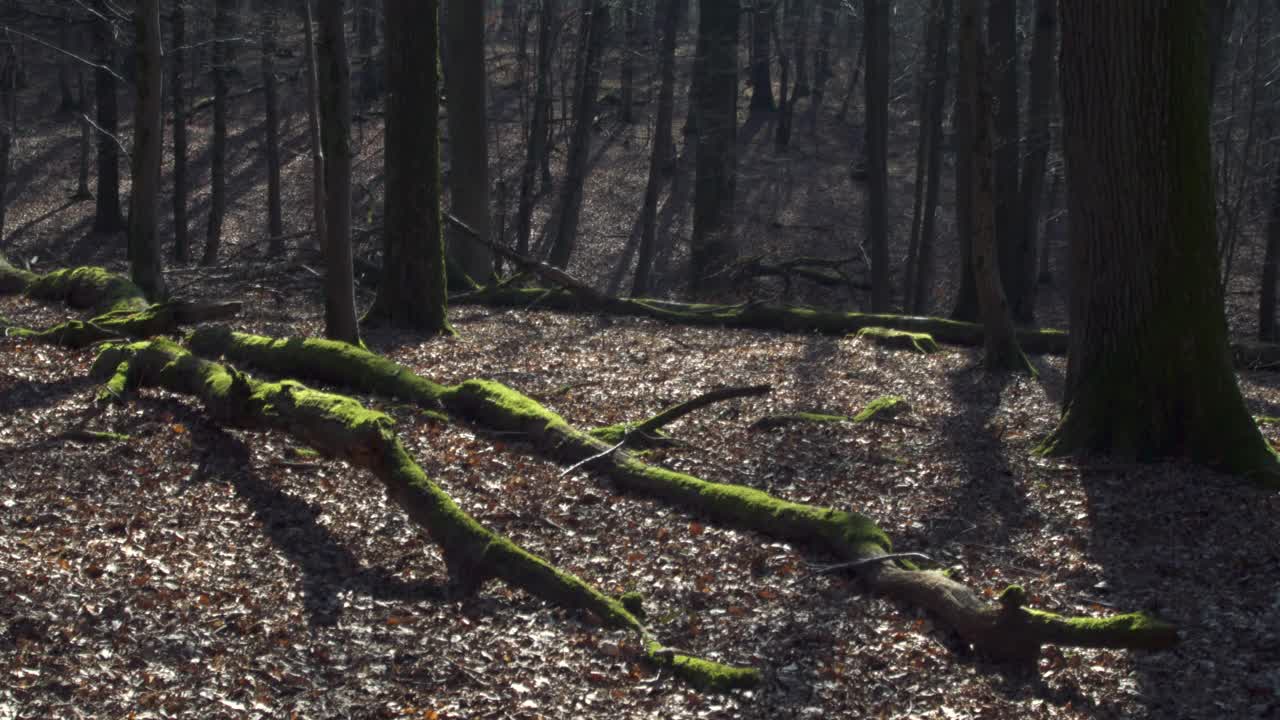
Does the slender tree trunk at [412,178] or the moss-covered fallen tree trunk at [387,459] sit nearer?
the moss-covered fallen tree trunk at [387,459]

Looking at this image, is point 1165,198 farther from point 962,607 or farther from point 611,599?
point 611,599

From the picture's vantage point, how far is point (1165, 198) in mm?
8250

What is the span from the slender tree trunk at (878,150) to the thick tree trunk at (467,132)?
745 cm

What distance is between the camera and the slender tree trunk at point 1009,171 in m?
16.6

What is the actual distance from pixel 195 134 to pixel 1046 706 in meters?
35.2

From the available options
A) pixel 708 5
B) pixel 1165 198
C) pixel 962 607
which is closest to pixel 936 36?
pixel 708 5

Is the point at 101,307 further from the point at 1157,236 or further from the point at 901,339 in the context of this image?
the point at 1157,236

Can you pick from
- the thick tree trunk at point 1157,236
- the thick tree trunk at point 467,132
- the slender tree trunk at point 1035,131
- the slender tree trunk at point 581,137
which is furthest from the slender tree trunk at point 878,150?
the thick tree trunk at point 1157,236

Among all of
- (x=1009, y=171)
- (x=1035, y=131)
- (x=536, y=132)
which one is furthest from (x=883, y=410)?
(x=536, y=132)

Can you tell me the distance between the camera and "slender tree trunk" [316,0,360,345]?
10242 millimetres

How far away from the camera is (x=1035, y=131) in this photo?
1784 cm

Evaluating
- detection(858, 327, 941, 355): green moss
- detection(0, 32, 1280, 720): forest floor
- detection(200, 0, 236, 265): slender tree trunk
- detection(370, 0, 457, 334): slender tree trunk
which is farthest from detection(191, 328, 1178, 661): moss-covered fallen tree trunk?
Answer: detection(200, 0, 236, 265): slender tree trunk

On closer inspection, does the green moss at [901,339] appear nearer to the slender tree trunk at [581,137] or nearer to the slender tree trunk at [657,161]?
the slender tree trunk at [657,161]

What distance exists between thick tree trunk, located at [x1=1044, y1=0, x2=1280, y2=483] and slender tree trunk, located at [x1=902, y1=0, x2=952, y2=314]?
11.3 meters
